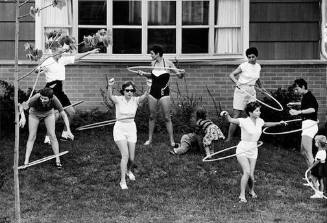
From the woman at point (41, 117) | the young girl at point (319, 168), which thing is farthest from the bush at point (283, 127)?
the woman at point (41, 117)

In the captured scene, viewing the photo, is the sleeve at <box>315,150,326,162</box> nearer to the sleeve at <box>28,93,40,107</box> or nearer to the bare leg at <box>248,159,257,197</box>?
the bare leg at <box>248,159,257,197</box>

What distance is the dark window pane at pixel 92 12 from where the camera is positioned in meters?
15.4

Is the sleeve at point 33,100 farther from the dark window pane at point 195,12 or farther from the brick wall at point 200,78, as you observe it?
the dark window pane at point 195,12

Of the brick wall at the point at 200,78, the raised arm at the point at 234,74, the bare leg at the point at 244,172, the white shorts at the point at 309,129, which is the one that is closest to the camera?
the bare leg at the point at 244,172

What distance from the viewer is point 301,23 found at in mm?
15477

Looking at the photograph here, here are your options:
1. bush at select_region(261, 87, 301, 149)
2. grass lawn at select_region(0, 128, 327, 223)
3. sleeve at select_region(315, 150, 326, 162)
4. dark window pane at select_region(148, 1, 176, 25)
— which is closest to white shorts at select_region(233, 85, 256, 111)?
bush at select_region(261, 87, 301, 149)

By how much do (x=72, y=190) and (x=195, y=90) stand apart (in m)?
5.13

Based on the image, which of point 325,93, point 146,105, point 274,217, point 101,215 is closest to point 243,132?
point 274,217

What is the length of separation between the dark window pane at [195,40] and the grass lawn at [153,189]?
289cm

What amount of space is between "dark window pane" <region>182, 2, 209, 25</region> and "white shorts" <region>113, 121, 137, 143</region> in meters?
4.96

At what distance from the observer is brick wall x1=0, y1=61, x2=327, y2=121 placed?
1527 centimetres

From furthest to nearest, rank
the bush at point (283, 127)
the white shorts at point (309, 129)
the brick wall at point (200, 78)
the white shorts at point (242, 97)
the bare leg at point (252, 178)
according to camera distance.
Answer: the brick wall at point (200, 78)
the bush at point (283, 127)
the white shorts at point (242, 97)
the white shorts at point (309, 129)
the bare leg at point (252, 178)

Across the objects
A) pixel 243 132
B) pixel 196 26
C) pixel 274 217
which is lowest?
pixel 274 217

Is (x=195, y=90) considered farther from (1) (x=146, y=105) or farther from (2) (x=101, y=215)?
(2) (x=101, y=215)
